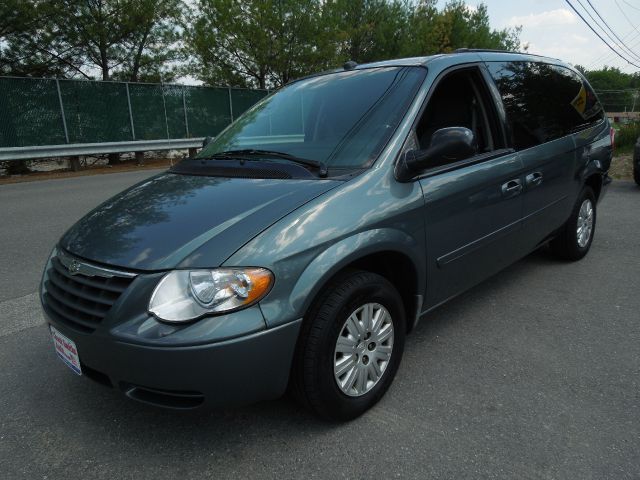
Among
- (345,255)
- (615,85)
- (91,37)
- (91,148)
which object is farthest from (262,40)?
(615,85)

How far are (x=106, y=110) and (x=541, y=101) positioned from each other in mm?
14525

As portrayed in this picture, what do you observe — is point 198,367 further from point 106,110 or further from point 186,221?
point 106,110

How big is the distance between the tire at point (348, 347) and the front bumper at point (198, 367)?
111 millimetres

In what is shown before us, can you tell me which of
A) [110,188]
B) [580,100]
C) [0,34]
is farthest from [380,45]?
[580,100]

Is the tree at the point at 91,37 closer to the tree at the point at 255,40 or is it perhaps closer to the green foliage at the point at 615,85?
the tree at the point at 255,40

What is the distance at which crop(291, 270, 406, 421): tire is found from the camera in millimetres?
2027

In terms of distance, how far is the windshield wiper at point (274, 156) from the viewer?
2.43 metres

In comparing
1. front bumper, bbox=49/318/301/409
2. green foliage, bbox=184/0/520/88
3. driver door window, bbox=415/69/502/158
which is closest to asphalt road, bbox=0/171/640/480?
front bumper, bbox=49/318/301/409

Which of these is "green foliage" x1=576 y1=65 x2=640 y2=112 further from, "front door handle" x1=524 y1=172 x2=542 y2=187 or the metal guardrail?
"front door handle" x1=524 y1=172 x2=542 y2=187

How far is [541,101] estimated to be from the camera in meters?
3.73

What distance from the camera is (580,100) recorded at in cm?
438

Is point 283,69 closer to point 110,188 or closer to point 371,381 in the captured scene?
point 110,188

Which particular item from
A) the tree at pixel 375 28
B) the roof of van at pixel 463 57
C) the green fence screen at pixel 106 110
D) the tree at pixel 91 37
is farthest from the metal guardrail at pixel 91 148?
the tree at pixel 375 28

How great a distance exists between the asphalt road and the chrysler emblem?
A: 743mm
